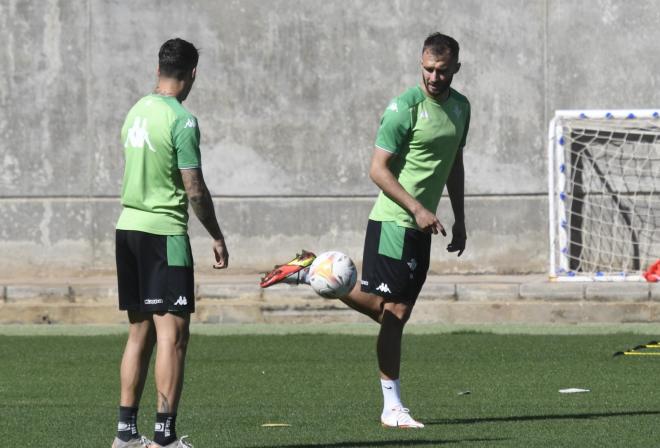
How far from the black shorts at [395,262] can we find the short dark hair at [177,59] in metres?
1.66

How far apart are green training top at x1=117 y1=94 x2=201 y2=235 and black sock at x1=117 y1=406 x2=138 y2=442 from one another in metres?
0.80

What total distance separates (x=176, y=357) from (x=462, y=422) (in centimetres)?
187

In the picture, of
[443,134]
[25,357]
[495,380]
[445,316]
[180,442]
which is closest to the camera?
[180,442]

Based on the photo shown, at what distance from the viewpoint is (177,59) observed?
21.1ft

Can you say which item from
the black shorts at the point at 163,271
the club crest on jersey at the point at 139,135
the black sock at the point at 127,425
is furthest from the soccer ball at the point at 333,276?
the club crest on jersey at the point at 139,135

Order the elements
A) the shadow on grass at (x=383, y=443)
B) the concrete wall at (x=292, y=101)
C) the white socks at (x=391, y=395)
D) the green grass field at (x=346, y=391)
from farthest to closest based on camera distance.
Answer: the concrete wall at (x=292, y=101), the white socks at (x=391, y=395), the green grass field at (x=346, y=391), the shadow on grass at (x=383, y=443)

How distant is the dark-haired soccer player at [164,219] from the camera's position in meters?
6.37

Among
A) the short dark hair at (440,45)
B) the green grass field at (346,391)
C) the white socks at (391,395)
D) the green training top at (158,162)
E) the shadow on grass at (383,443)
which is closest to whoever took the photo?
the green training top at (158,162)

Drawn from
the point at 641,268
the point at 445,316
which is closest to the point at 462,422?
the point at 445,316

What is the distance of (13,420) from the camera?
7.94 meters

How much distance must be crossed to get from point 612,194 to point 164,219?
33.5 feet

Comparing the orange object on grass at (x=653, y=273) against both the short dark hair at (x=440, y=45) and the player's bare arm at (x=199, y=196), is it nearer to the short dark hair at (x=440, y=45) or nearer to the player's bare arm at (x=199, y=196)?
the short dark hair at (x=440, y=45)

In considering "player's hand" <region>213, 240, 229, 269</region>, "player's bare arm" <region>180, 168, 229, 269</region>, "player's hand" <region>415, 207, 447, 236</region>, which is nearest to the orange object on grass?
"player's hand" <region>415, 207, 447, 236</region>

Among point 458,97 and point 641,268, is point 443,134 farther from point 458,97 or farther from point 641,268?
point 641,268
